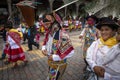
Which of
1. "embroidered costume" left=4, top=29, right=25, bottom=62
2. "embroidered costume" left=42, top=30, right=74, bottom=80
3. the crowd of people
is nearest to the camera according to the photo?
the crowd of people

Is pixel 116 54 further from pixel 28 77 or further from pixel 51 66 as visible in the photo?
pixel 28 77

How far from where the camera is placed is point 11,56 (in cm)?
646

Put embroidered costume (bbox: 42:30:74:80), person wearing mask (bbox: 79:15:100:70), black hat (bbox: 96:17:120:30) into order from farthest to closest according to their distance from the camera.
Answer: person wearing mask (bbox: 79:15:100:70) → embroidered costume (bbox: 42:30:74:80) → black hat (bbox: 96:17:120:30)

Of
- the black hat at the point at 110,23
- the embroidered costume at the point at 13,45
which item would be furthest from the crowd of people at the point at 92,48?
the embroidered costume at the point at 13,45

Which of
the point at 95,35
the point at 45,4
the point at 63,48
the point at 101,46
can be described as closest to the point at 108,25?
the point at 101,46

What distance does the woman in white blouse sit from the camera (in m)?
2.46

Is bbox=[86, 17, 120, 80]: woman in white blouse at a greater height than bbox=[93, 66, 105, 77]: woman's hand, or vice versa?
bbox=[86, 17, 120, 80]: woman in white blouse

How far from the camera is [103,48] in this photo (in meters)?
2.54

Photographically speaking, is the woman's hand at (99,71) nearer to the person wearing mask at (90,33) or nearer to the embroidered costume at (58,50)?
the embroidered costume at (58,50)

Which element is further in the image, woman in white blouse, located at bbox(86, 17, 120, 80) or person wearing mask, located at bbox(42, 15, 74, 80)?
person wearing mask, located at bbox(42, 15, 74, 80)

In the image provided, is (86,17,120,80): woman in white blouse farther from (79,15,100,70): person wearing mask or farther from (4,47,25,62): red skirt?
(4,47,25,62): red skirt

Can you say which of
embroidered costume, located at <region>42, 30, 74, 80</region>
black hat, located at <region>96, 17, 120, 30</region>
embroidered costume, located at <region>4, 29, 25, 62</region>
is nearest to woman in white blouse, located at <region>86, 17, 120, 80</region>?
black hat, located at <region>96, 17, 120, 30</region>

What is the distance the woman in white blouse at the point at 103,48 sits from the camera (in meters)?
2.46

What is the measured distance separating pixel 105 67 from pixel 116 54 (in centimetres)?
24
